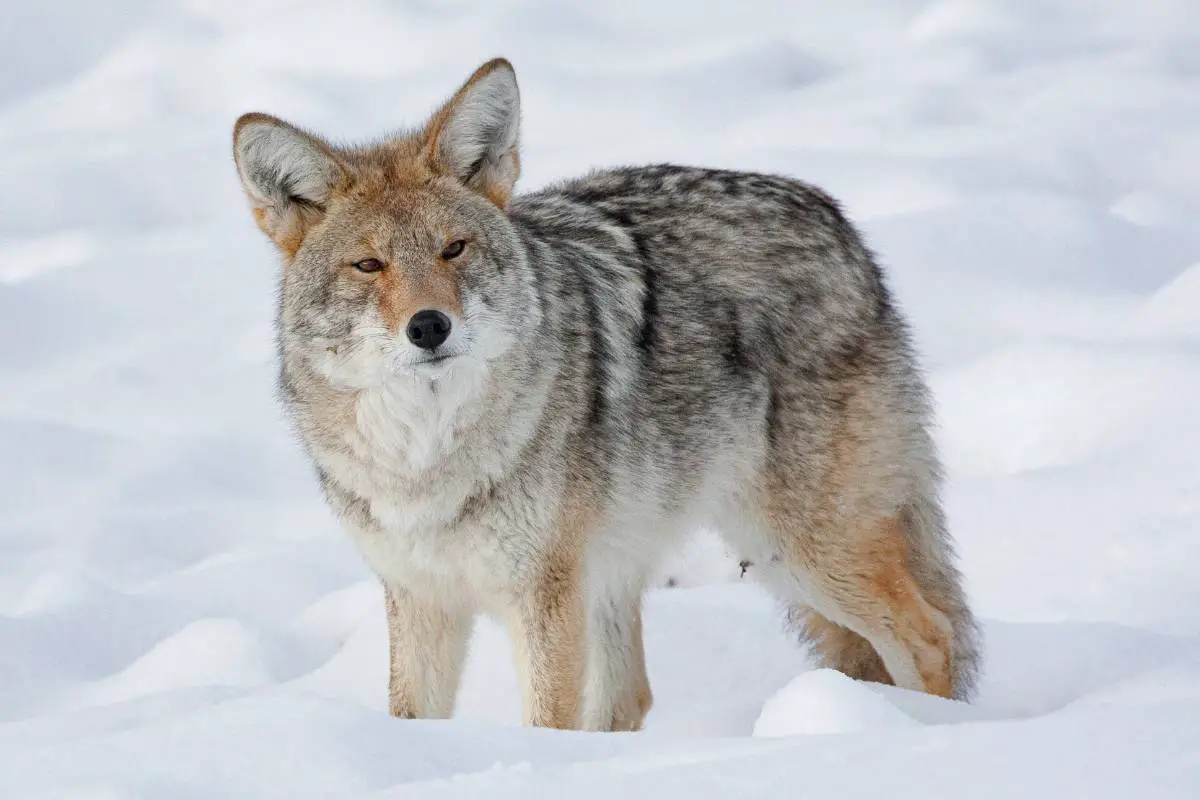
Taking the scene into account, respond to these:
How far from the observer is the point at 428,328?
3.59 metres

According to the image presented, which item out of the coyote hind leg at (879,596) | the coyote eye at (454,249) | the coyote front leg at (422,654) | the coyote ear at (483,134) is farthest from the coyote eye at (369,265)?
the coyote hind leg at (879,596)

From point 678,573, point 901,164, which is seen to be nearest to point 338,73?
point 901,164

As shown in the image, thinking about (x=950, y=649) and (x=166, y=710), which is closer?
(x=166, y=710)

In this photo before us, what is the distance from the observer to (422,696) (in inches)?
175

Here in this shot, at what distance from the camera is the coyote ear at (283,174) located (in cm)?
392

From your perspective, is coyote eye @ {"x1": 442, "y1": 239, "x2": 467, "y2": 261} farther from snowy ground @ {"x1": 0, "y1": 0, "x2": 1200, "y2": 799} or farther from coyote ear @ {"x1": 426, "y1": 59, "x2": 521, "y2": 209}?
snowy ground @ {"x1": 0, "y1": 0, "x2": 1200, "y2": 799}

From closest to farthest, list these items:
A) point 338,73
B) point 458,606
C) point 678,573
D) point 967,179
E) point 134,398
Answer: point 458,606 < point 678,573 < point 134,398 < point 967,179 < point 338,73

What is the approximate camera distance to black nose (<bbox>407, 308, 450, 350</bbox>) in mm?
3588

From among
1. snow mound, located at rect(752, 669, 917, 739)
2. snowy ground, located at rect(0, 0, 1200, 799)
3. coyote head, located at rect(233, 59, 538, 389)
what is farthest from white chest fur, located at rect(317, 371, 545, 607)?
snow mound, located at rect(752, 669, 917, 739)

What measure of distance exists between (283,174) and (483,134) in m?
0.54

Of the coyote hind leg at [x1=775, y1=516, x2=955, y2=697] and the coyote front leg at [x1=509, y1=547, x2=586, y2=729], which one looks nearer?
the coyote front leg at [x1=509, y1=547, x2=586, y2=729]

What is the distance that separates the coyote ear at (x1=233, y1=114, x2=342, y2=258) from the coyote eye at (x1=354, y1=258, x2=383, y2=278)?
0.31 metres

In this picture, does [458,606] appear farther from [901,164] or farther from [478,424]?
[901,164]

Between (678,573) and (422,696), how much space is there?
243 cm
